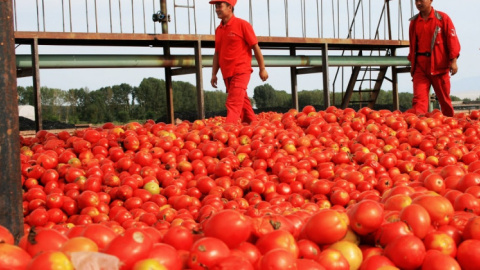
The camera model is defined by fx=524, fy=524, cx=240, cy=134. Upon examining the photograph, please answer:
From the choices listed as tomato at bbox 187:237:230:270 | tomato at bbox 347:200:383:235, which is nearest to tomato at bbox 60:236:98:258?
tomato at bbox 187:237:230:270

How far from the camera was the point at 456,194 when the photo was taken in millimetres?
2830

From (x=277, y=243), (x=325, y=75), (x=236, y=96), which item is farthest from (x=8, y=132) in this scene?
(x=325, y=75)

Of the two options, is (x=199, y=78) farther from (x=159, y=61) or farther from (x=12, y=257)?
(x=12, y=257)

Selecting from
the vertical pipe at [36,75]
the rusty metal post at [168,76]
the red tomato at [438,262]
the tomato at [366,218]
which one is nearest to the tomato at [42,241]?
the tomato at [366,218]

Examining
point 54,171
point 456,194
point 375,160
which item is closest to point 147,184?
point 54,171

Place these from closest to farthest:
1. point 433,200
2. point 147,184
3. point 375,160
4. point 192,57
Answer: point 433,200 → point 147,184 → point 375,160 → point 192,57

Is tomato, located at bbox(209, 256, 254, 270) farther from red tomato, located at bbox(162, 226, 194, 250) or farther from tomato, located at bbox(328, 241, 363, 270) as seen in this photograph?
tomato, located at bbox(328, 241, 363, 270)

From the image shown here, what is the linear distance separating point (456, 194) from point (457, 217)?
1.38 feet

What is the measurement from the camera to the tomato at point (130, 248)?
5.45ft

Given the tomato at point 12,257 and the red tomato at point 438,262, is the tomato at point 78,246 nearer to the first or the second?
the tomato at point 12,257

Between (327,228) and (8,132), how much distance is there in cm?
170

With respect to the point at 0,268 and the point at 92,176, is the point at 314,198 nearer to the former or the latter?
the point at 92,176

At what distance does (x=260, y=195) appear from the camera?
4.19 metres

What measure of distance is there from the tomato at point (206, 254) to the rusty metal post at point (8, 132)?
140 centimetres
